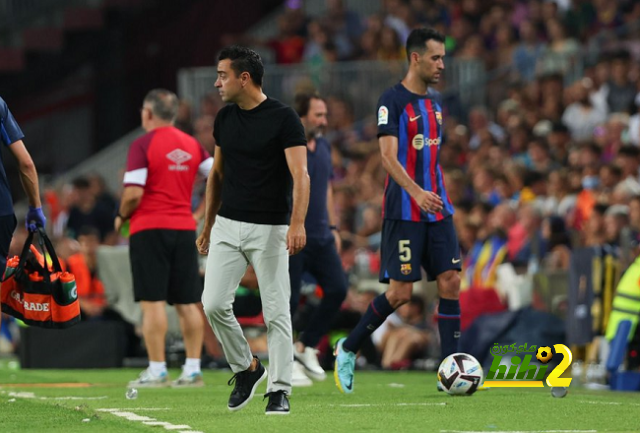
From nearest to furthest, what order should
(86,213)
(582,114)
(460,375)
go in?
1. (460,375)
2. (582,114)
3. (86,213)

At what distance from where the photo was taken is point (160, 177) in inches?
460

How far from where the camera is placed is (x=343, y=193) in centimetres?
2005

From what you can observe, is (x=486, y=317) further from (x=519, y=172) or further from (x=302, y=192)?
(x=302, y=192)

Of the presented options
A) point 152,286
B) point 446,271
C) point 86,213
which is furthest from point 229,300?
point 86,213

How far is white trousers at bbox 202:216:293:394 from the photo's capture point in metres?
8.71

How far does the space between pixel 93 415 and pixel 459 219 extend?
9441mm

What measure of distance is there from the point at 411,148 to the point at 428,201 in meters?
0.61

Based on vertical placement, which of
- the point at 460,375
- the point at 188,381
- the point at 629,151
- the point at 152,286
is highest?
the point at 629,151

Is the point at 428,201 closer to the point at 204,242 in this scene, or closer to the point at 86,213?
the point at 204,242

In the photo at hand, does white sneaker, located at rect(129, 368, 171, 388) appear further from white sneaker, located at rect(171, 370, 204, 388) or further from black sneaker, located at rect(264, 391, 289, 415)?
black sneaker, located at rect(264, 391, 289, 415)

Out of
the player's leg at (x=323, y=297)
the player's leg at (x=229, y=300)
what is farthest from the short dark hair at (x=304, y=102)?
the player's leg at (x=229, y=300)

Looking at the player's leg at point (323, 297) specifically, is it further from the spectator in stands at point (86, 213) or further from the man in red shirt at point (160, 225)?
the spectator in stands at point (86, 213)

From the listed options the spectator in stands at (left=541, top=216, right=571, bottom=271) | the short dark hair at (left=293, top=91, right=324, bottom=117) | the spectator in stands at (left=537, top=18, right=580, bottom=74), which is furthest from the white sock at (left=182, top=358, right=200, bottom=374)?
the spectator in stands at (left=537, top=18, right=580, bottom=74)

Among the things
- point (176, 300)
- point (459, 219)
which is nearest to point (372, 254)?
point (459, 219)
